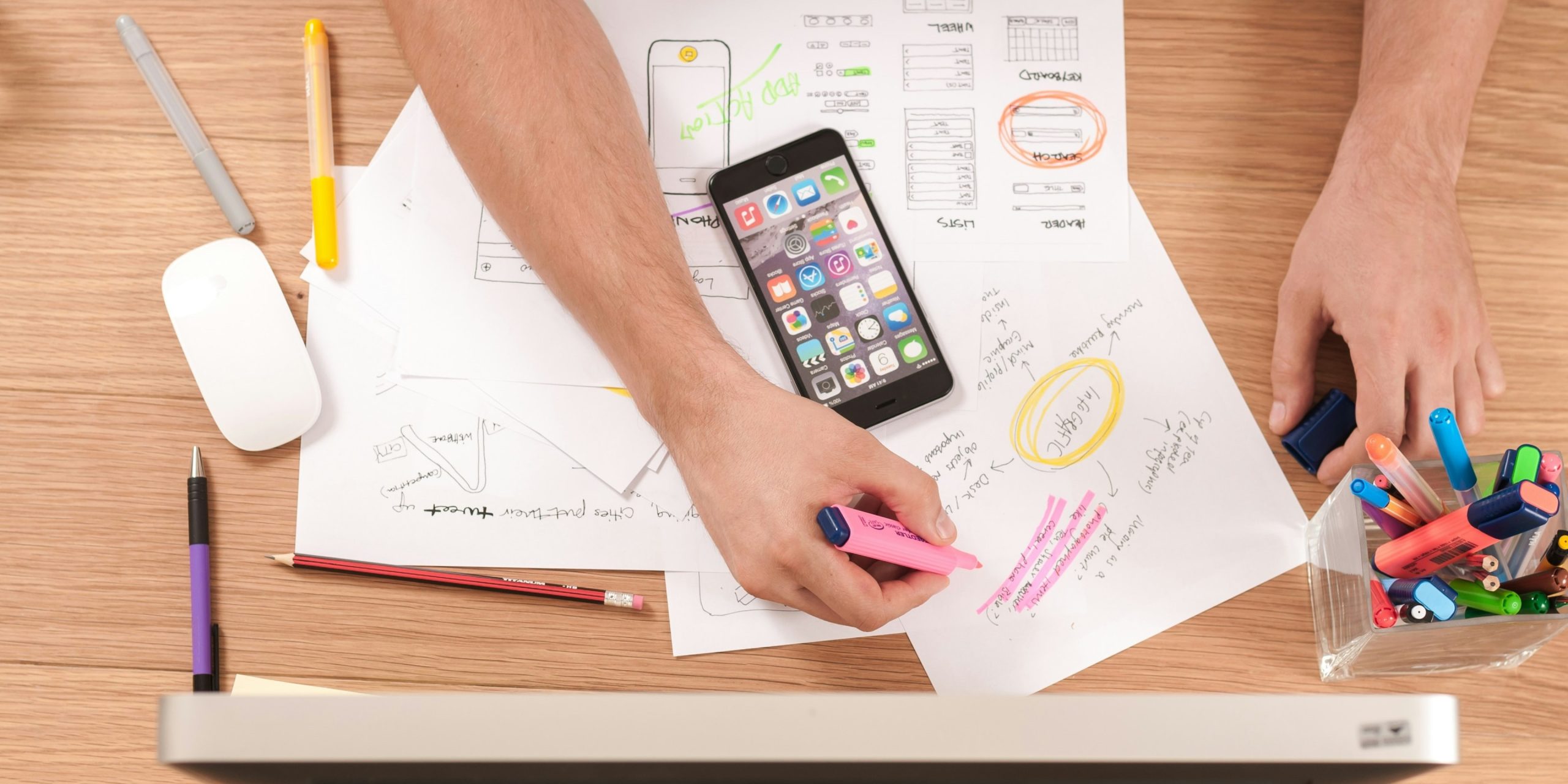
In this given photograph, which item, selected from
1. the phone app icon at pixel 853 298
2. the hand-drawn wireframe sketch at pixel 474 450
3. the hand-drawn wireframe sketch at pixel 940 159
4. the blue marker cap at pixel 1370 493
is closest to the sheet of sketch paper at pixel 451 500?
the hand-drawn wireframe sketch at pixel 474 450

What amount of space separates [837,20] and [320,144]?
0.43 m

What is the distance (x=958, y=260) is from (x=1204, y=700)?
500mm

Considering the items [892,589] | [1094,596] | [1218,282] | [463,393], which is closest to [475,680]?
[463,393]

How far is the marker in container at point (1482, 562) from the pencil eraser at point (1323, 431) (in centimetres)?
13

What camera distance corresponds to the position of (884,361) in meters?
0.75

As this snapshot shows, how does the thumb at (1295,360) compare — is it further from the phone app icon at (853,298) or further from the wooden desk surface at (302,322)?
the phone app icon at (853,298)

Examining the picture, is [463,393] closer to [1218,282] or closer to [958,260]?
[958,260]

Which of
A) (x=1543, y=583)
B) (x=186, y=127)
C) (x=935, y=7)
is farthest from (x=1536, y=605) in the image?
(x=186, y=127)

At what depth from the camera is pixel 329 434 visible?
751mm

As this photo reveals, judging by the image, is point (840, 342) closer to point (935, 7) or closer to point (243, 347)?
point (935, 7)

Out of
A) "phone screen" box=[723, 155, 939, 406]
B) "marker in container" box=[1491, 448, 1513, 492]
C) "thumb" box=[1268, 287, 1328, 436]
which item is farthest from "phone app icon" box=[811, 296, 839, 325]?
"marker in container" box=[1491, 448, 1513, 492]

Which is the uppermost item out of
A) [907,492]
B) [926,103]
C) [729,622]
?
[926,103]

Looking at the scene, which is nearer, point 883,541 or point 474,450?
point 883,541

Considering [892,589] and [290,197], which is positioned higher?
[290,197]
